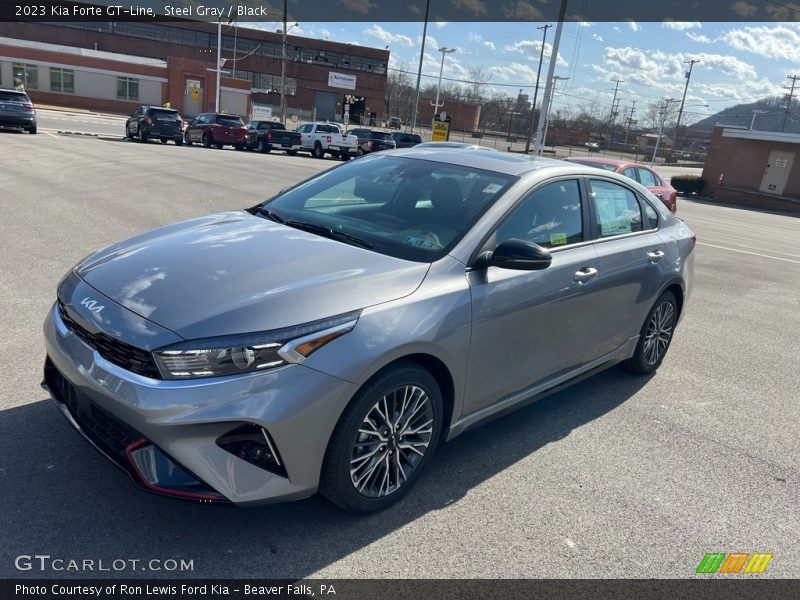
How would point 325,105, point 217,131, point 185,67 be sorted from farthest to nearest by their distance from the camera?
point 325,105 < point 185,67 < point 217,131

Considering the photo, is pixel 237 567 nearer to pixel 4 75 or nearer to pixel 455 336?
pixel 455 336

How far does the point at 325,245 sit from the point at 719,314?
242 inches

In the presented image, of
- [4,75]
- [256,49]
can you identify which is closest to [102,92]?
[4,75]

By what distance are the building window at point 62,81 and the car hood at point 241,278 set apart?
60112mm

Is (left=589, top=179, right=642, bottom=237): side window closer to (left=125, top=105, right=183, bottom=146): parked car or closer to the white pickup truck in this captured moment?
(left=125, top=105, right=183, bottom=146): parked car

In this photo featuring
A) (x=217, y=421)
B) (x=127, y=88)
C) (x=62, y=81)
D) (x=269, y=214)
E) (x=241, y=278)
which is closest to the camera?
(x=217, y=421)

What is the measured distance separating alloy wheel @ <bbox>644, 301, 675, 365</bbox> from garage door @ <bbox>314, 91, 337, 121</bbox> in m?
87.2

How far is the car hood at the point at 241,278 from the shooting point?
268 cm

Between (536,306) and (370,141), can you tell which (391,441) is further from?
(370,141)

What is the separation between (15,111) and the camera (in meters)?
22.7

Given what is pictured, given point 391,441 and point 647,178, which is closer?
point 391,441

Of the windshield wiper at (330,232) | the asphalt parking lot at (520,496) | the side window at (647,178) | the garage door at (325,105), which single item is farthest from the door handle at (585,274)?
the garage door at (325,105)

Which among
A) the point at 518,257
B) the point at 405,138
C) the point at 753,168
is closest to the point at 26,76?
the point at 405,138

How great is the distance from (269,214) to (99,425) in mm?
1784
